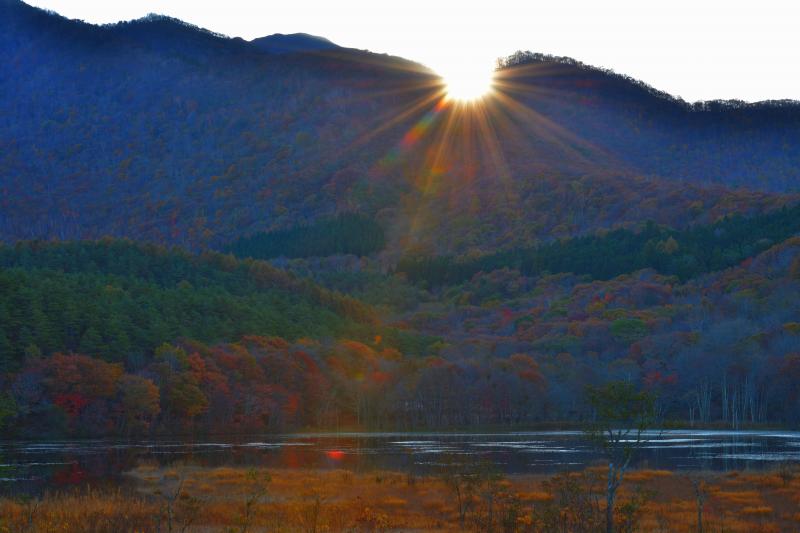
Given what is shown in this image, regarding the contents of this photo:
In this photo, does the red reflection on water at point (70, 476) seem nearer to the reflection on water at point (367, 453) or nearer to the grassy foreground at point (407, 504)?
the reflection on water at point (367, 453)

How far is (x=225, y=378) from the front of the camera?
13650cm

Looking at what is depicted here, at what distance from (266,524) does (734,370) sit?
117 meters

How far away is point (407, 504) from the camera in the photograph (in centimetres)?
5212

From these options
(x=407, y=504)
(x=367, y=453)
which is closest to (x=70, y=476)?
(x=407, y=504)

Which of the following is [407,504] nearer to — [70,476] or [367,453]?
[70,476]

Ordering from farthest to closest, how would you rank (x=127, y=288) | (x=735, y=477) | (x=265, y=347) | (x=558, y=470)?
1. (x=127, y=288)
2. (x=265, y=347)
3. (x=558, y=470)
4. (x=735, y=477)

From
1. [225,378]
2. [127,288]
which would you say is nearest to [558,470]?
[225,378]

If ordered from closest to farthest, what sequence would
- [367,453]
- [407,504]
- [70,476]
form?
[407,504], [70,476], [367,453]

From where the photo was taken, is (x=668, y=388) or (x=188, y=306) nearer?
(x=668, y=388)

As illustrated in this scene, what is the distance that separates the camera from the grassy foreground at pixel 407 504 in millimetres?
40844

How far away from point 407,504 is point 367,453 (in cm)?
3639

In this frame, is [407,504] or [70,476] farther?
[70,476]

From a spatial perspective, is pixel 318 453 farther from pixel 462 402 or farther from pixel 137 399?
pixel 462 402

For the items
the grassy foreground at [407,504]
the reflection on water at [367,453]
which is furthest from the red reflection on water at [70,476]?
the grassy foreground at [407,504]
